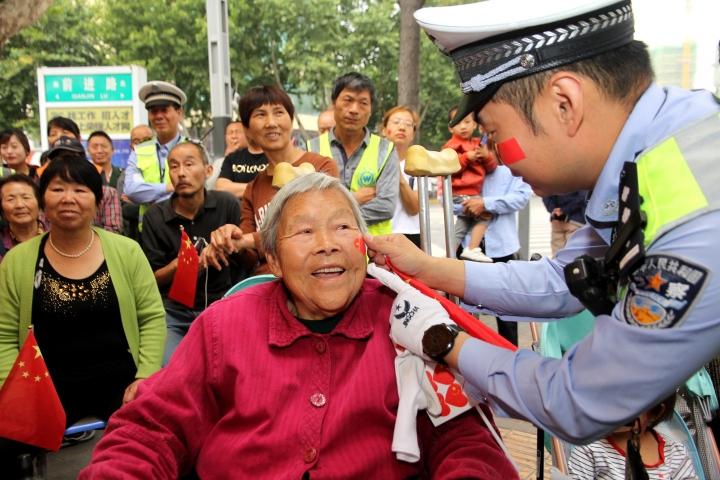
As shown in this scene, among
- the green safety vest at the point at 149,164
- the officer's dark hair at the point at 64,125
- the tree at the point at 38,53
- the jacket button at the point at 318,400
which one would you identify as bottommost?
the jacket button at the point at 318,400

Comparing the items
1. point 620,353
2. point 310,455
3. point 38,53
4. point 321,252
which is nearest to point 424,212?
point 321,252

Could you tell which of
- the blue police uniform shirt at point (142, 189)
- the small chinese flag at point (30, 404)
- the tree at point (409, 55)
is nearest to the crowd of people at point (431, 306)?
the small chinese flag at point (30, 404)

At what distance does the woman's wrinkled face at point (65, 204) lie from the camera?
127 inches

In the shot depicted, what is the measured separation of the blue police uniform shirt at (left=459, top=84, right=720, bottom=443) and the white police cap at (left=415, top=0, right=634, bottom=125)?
188 mm

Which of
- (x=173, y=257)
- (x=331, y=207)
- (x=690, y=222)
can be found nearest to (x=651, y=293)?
(x=690, y=222)

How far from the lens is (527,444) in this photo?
148 inches

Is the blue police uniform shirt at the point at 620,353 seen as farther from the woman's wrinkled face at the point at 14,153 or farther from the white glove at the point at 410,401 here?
the woman's wrinkled face at the point at 14,153

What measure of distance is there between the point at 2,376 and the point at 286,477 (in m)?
1.87

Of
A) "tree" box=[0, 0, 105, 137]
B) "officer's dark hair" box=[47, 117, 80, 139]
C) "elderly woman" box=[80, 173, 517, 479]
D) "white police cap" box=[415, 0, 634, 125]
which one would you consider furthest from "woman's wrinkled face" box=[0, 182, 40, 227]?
"tree" box=[0, 0, 105, 137]

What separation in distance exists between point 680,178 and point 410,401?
0.96m

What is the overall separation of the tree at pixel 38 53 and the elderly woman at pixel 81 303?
69.6 feet

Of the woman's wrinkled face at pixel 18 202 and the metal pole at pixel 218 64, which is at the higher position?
the metal pole at pixel 218 64

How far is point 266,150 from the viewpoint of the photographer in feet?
12.7

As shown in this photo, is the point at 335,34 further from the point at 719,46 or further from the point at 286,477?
the point at 286,477
